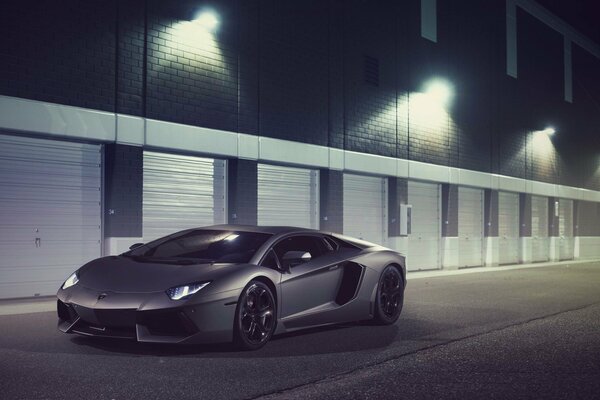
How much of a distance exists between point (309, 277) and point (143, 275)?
69.9 inches

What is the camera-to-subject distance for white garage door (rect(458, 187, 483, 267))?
77.0 feet

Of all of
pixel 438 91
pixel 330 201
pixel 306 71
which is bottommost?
pixel 330 201

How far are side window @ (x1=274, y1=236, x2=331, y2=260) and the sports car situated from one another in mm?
12

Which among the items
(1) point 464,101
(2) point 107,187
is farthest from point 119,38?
(1) point 464,101

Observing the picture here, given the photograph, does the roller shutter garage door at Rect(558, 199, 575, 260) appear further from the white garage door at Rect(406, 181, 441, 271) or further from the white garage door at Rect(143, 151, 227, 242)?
the white garage door at Rect(143, 151, 227, 242)

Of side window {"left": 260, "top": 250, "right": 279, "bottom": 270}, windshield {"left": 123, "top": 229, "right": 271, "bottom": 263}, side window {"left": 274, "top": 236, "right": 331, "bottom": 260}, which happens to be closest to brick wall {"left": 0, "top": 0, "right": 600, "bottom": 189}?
windshield {"left": 123, "top": 229, "right": 271, "bottom": 263}

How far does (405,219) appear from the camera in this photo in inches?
794

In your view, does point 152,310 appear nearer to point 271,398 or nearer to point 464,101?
point 271,398

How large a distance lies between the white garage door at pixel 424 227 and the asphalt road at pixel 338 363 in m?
11.7

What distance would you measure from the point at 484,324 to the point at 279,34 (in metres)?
9.94

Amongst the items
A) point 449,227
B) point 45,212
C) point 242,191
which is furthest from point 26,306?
point 449,227

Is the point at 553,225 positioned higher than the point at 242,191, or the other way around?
the point at 242,191

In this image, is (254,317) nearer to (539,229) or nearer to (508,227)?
(508,227)

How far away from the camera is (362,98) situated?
19.1 meters
